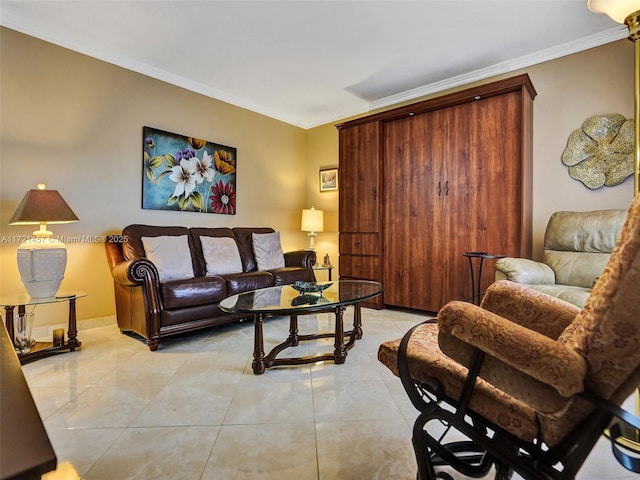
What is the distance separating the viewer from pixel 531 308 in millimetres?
1145

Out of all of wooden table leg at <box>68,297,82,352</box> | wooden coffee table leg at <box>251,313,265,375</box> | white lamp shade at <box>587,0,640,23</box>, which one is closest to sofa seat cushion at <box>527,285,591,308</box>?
white lamp shade at <box>587,0,640,23</box>

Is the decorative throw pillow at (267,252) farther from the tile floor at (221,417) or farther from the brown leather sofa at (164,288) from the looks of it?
the tile floor at (221,417)

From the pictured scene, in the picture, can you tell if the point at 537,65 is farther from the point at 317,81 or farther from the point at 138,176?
the point at 138,176

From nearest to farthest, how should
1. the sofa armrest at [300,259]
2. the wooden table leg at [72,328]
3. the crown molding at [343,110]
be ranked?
1. the wooden table leg at [72,328]
2. the crown molding at [343,110]
3. the sofa armrest at [300,259]

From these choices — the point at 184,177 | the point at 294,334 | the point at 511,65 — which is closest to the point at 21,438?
the point at 294,334

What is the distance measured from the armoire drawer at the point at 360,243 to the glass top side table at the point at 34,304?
265cm

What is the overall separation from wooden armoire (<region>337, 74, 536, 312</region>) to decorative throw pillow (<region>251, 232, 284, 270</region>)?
790mm

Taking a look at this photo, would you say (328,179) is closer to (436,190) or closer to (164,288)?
(436,190)

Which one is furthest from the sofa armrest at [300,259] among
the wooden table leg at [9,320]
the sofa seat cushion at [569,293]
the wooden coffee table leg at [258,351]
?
the wooden table leg at [9,320]

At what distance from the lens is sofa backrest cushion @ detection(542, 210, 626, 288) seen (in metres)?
2.38

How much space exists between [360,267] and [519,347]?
3111 mm

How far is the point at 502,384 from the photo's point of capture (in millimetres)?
802

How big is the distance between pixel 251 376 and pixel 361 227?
2257 millimetres

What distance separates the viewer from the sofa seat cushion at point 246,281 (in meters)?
2.97
